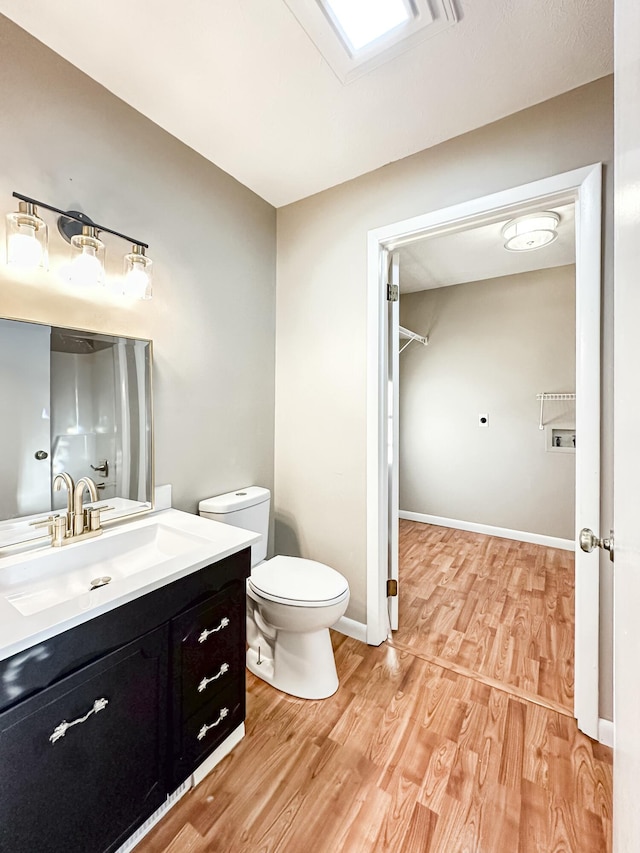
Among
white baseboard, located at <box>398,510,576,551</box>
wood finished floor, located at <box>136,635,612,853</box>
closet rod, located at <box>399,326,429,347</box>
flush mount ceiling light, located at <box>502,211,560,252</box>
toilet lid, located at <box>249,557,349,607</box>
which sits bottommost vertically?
wood finished floor, located at <box>136,635,612,853</box>

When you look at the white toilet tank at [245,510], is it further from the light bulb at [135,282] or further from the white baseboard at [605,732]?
the white baseboard at [605,732]

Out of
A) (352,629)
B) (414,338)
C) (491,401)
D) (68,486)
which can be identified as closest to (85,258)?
(68,486)

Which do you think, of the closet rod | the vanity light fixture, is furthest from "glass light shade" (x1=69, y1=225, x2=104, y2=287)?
the closet rod

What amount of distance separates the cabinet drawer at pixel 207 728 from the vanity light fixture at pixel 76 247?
1.48 meters

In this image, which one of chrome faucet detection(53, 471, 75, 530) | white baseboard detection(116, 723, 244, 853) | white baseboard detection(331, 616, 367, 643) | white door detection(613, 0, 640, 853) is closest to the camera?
white door detection(613, 0, 640, 853)

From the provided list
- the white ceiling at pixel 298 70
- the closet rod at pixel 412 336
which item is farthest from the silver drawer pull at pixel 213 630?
the closet rod at pixel 412 336

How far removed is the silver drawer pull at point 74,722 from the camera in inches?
31.3

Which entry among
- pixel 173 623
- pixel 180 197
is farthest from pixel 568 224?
pixel 173 623

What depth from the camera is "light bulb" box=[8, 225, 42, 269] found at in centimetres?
110

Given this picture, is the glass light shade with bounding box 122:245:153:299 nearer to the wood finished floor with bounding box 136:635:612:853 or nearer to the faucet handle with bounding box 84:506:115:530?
the faucet handle with bounding box 84:506:115:530

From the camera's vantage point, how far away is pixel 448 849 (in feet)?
3.32

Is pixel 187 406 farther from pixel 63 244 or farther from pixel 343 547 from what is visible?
pixel 343 547

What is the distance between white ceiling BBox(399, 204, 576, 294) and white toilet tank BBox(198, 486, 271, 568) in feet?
6.14

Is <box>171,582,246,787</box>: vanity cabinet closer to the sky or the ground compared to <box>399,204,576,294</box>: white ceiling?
closer to the ground
